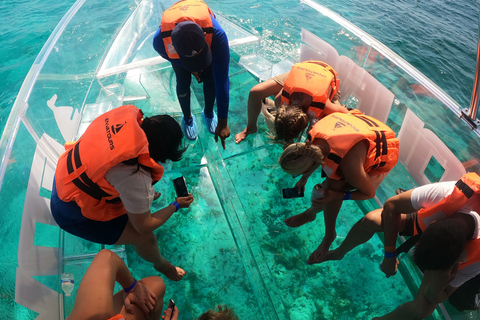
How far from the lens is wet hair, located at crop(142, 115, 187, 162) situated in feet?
5.50

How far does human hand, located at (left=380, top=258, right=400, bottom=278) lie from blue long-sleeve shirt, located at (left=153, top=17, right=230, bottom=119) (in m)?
1.76

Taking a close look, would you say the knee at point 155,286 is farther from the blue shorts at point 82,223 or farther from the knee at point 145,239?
the blue shorts at point 82,223

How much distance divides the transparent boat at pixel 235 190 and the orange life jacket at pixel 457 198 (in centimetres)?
63

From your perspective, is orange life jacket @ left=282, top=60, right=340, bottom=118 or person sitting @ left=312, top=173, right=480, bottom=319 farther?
orange life jacket @ left=282, top=60, right=340, bottom=118

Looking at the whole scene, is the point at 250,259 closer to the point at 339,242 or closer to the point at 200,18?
the point at 339,242

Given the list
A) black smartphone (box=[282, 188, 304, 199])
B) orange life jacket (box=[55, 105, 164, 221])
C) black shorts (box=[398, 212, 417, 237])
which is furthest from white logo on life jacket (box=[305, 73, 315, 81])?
orange life jacket (box=[55, 105, 164, 221])

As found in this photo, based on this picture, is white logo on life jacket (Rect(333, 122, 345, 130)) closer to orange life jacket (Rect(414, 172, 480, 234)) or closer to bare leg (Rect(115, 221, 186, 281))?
orange life jacket (Rect(414, 172, 480, 234))

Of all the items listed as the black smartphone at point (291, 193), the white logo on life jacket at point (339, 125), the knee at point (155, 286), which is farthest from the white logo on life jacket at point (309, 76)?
the knee at point (155, 286)

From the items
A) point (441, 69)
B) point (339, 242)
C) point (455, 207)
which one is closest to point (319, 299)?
point (339, 242)

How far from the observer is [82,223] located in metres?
1.82

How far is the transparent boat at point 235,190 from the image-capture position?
80.8 inches

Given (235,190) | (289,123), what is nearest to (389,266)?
(289,123)

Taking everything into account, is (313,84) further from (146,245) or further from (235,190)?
(146,245)

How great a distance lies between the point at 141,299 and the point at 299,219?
1.35 meters
